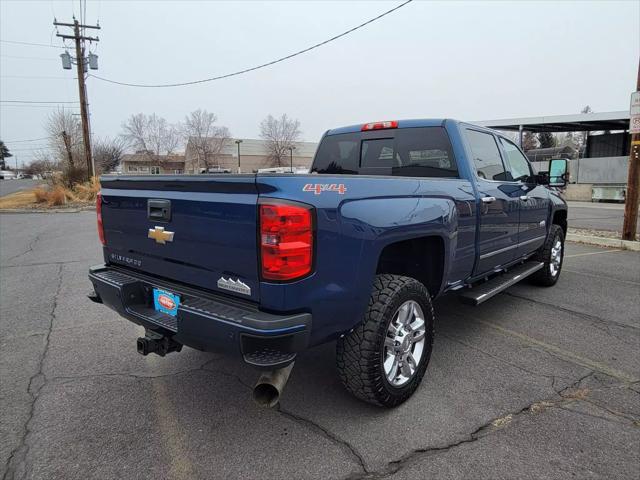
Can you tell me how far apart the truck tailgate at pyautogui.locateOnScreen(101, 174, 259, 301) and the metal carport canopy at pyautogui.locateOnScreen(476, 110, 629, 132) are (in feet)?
93.3

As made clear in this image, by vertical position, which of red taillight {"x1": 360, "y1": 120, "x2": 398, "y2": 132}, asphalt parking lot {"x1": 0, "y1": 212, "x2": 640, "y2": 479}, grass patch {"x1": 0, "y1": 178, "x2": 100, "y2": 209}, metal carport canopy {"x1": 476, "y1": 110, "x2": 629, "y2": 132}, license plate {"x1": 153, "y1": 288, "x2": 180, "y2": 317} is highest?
metal carport canopy {"x1": 476, "y1": 110, "x2": 629, "y2": 132}

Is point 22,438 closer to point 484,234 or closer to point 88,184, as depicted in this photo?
point 484,234

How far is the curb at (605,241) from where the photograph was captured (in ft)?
30.1

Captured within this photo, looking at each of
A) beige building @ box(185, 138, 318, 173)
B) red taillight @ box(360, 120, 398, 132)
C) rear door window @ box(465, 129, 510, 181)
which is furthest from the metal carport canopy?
beige building @ box(185, 138, 318, 173)

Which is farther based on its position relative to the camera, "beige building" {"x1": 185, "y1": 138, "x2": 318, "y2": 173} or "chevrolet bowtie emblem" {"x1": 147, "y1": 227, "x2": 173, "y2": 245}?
"beige building" {"x1": 185, "y1": 138, "x2": 318, "y2": 173}

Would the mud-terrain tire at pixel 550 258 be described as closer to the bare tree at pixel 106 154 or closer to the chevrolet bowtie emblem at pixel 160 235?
the chevrolet bowtie emblem at pixel 160 235

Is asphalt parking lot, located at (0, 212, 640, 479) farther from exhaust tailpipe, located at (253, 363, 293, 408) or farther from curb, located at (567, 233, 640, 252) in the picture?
curb, located at (567, 233, 640, 252)

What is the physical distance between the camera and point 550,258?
5836mm

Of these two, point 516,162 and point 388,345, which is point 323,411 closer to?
point 388,345

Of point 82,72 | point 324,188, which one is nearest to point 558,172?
point 324,188

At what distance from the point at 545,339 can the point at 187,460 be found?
3420 millimetres

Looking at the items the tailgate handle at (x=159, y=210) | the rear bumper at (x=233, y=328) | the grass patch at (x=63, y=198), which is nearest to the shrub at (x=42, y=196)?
the grass patch at (x=63, y=198)

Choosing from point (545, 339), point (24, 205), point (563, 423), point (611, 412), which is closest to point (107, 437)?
point (563, 423)

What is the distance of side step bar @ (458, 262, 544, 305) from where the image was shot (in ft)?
12.2
